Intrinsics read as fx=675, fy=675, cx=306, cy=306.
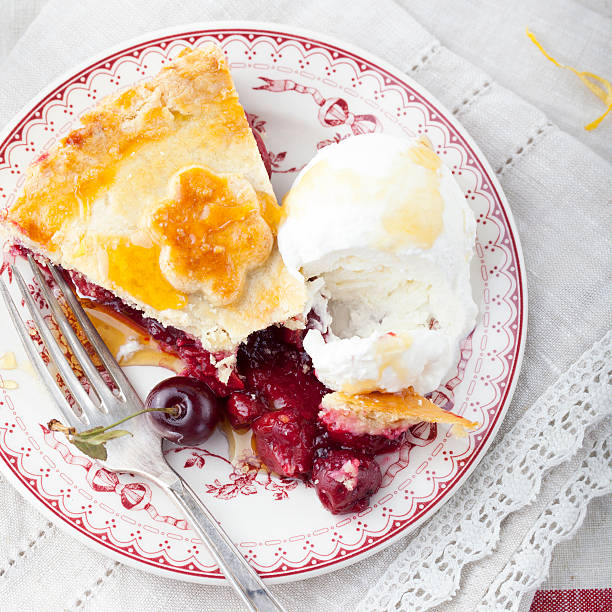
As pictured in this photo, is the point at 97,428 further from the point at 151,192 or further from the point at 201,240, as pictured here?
the point at 151,192

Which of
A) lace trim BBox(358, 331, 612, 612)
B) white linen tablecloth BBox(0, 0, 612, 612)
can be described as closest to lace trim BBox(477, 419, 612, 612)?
white linen tablecloth BBox(0, 0, 612, 612)

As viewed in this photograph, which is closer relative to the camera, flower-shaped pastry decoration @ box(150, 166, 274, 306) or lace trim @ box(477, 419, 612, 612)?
flower-shaped pastry decoration @ box(150, 166, 274, 306)

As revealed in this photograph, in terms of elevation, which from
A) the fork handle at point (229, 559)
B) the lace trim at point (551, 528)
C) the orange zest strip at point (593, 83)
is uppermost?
Result: the orange zest strip at point (593, 83)

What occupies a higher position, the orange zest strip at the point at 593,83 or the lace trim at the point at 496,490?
the orange zest strip at the point at 593,83

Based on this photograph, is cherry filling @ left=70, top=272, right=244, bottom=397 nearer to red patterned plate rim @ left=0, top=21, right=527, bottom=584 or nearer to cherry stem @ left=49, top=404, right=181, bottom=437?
cherry stem @ left=49, top=404, right=181, bottom=437

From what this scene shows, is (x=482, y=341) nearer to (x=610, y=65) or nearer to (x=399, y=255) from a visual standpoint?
(x=399, y=255)

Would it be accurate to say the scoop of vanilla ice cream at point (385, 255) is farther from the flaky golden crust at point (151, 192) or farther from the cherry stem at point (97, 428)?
the cherry stem at point (97, 428)

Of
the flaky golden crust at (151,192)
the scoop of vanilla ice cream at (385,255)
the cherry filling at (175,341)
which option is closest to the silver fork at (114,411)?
the cherry filling at (175,341)
